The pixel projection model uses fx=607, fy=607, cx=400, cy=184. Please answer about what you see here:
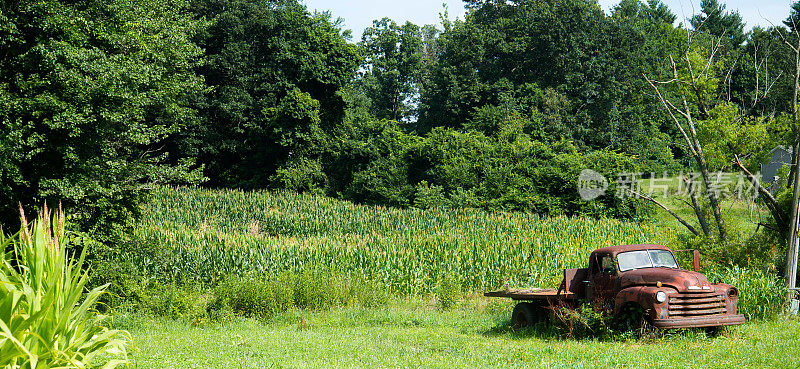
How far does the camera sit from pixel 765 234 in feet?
53.8

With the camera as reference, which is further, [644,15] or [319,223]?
[644,15]

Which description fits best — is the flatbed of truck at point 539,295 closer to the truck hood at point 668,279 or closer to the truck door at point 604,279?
the truck door at point 604,279

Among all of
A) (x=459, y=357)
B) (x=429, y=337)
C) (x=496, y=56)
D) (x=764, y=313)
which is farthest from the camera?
(x=496, y=56)

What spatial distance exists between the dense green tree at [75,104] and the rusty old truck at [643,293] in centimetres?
1019

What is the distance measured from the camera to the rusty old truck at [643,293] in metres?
10.4

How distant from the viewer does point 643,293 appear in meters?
10.5

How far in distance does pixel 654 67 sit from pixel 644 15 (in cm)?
2962

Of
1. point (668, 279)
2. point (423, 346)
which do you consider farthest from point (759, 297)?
point (423, 346)

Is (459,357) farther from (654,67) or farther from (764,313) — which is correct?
(654,67)

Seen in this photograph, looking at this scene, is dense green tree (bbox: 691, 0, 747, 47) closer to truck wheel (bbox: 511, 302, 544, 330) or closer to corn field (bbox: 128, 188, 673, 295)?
corn field (bbox: 128, 188, 673, 295)

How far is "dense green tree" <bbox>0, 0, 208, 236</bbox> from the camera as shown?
44.9ft

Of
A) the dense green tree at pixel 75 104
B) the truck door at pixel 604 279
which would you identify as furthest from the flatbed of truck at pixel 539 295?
the dense green tree at pixel 75 104

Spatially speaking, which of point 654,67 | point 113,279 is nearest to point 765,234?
point 113,279

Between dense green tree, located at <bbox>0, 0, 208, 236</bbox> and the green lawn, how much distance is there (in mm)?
3729
